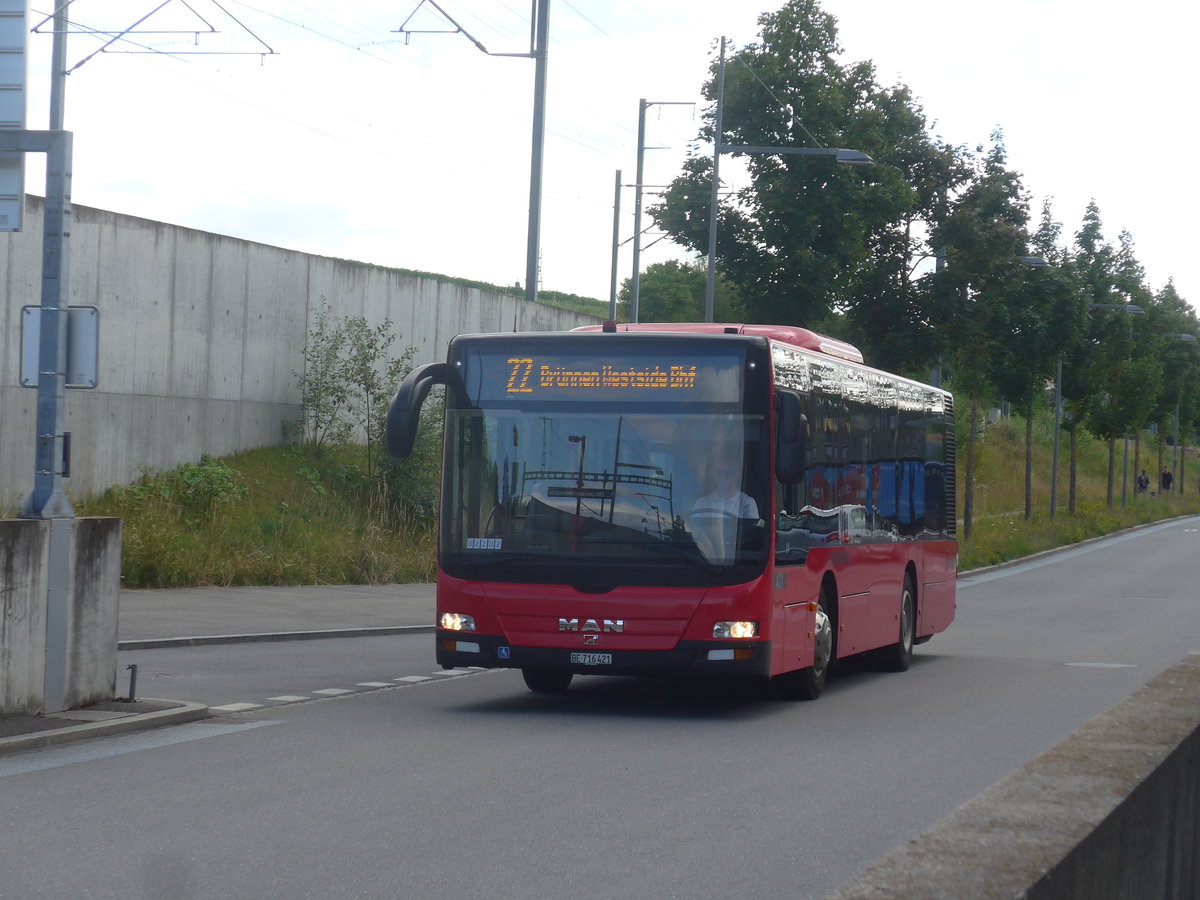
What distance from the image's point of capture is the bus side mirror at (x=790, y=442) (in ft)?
39.3

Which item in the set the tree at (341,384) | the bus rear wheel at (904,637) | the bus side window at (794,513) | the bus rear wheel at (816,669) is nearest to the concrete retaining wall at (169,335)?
the tree at (341,384)

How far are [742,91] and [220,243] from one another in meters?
11.3

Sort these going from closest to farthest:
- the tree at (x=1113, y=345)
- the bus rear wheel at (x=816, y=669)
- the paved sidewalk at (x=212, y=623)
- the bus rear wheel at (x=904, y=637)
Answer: the paved sidewalk at (x=212, y=623)
the bus rear wheel at (x=816, y=669)
the bus rear wheel at (x=904, y=637)
the tree at (x=1113, y=345)

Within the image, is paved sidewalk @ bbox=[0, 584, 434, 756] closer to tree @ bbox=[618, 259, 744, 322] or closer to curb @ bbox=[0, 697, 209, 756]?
curb @ bbox=[0, 697, 209, 756]

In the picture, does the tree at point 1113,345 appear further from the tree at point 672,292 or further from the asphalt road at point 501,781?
the tree at point 672,292

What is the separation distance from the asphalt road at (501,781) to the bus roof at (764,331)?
112 inches

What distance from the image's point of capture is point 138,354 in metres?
26.1

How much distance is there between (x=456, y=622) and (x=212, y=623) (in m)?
6.28

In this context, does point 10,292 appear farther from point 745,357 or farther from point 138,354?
point 745,357

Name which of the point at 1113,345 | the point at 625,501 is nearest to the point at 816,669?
the point at 625,501

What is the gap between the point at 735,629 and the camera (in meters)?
11.8

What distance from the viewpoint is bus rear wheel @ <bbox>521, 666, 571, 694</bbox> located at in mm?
13727

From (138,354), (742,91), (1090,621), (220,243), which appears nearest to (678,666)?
(1090,621)

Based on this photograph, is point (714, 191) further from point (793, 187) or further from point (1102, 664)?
point (1102, 664)
